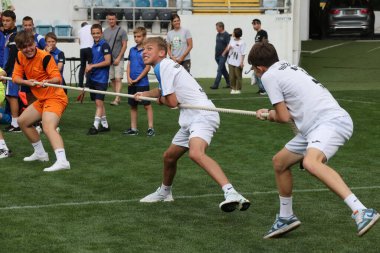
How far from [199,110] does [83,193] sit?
1800 millimetres

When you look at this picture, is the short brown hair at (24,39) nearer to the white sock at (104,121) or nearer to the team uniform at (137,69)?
the team uniform at (137,69)

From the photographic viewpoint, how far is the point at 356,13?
37.0 metres

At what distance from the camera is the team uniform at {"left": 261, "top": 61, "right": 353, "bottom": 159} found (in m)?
7.63

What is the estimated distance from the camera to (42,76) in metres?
12.0

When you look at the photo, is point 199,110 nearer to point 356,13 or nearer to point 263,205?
point 263,205

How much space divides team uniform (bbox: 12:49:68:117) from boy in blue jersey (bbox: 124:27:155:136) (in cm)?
335

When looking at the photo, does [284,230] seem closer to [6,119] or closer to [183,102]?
[183,102]

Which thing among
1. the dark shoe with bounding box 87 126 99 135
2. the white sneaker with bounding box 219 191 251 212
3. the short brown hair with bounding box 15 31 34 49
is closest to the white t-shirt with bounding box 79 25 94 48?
the dark shoe with bounding box 87 126 99 135

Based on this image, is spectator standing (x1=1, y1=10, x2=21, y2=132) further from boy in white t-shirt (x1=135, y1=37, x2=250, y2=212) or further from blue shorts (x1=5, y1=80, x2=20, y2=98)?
boy in white t-shirt (x1=135, y1=37, x2=250, y2=212)

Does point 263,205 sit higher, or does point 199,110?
point 199,110

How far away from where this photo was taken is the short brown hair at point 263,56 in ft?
25.4

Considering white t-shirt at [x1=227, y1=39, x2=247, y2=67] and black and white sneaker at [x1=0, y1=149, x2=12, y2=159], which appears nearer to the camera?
black and white sneaker at [x1=0, y1=149, x2=12, y2=159]

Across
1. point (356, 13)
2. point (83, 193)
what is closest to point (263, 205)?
point (83, 193)

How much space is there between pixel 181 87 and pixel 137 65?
624 centimetres
